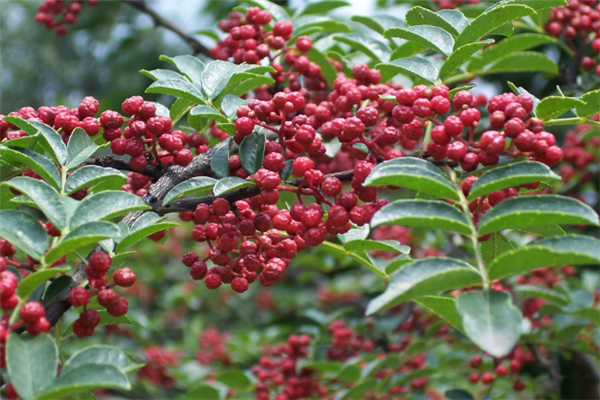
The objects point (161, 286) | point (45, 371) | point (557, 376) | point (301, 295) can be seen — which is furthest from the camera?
point (161, 286)

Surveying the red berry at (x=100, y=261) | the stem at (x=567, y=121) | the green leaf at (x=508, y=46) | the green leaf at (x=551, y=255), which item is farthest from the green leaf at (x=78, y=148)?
the green leaf at (x=508, y=46)

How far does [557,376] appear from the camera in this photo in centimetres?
284

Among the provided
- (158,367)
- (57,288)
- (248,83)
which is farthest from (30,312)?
(158,367)

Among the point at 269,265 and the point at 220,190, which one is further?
the point at 269,265

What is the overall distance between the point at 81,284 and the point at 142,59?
213 inches

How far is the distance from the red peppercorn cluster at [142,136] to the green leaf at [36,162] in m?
0.19

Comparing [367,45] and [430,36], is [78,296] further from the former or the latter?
[367,45]

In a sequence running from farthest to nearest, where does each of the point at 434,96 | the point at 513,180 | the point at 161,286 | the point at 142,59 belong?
the point at 142,59 < the point at 161,286 < the point at 434,96 < the point at 513,180

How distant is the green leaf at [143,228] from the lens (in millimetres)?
1180

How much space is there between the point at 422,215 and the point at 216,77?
0.73m

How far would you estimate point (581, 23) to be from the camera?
2533 mm

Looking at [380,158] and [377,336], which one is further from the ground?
[380,158]

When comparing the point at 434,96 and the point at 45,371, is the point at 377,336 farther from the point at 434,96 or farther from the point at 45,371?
the point at 45,371

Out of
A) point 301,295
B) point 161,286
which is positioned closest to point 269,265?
point 301,295
